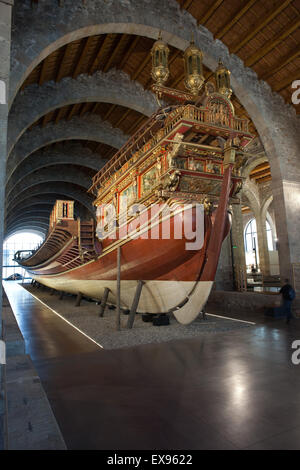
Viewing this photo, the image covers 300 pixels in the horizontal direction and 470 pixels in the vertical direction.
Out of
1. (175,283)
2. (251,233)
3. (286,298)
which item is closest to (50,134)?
(175,283)

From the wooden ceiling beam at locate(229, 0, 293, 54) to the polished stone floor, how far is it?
7995 mm

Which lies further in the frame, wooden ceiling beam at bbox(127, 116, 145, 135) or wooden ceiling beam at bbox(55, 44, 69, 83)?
wooden ceiling beam at bbox(127, 116, 145, 135)

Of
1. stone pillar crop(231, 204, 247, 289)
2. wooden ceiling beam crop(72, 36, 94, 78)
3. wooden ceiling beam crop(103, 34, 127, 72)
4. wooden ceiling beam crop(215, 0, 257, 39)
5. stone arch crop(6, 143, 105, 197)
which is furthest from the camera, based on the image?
stone arch crop(6, 143, 105, 197)

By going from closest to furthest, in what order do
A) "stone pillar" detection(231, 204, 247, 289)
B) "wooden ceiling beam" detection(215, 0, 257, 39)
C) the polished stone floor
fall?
the polished stone floor
"wooden ceiling beam" detection(215, 0, 257, 39)
"stone pillar" detection(231, 204, 247, 289)

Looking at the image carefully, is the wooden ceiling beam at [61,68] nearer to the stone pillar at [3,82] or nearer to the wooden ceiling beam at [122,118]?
the wooden ceiling beam at [122,118]

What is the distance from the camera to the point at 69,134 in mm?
12750

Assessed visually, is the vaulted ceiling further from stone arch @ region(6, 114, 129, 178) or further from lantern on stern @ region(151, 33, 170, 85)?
lantern on stern @ region(151, 33, 170, 85)

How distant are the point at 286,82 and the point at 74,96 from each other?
718 centimetres

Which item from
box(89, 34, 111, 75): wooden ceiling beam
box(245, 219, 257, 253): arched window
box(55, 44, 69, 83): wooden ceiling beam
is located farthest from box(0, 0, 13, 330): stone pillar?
box(245, 219, 257, 253): arched window

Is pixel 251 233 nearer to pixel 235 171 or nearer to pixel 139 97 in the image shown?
pixel 139 97

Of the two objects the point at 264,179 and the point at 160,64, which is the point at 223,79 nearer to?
the point at 160,64

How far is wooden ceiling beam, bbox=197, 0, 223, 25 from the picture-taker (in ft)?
25.0

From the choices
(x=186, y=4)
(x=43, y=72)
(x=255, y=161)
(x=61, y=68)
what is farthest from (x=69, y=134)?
(x=255, y=161)
